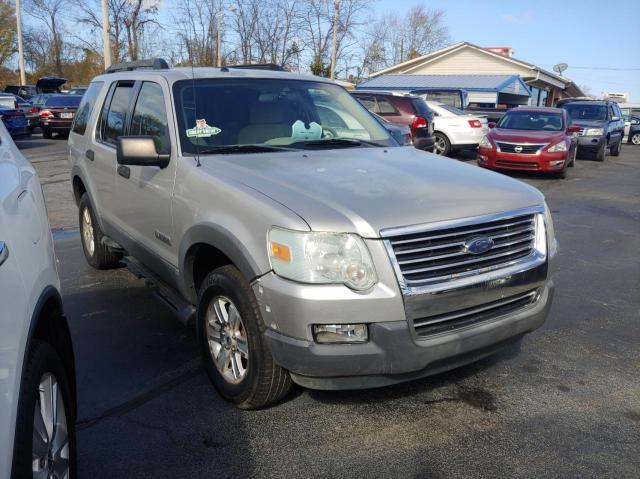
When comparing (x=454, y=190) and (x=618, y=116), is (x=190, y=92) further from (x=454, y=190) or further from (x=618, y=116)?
(x=618, y=116)

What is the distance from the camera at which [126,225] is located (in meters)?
4.66

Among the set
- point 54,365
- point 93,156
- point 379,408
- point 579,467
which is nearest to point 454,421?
point 379,408

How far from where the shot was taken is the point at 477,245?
301 centimetres

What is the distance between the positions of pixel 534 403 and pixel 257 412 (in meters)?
1.59

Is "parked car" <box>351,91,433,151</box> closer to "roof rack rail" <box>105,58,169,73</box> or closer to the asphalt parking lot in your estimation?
"roof rack rail" <box>105,58,169,73</box>

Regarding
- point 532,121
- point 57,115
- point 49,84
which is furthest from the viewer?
point 49,84

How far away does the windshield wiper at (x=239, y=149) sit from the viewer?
151 inches

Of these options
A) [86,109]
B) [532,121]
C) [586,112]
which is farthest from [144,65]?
[586,112]

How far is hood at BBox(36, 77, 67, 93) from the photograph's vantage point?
34781 mm

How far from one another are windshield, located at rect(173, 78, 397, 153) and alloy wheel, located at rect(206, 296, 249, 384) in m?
1.09

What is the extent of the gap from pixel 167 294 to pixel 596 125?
1708 centimetres

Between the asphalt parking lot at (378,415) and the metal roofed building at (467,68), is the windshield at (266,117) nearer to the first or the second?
the asphalt parking lot at (378,415)

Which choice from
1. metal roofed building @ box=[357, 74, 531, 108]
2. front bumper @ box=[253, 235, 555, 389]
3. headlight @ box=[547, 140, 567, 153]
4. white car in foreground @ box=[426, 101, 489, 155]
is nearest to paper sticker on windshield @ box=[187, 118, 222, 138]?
front bumper @ box=[253, 235, 555, 389]

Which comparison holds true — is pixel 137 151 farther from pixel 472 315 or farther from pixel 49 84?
pixel 49 84
